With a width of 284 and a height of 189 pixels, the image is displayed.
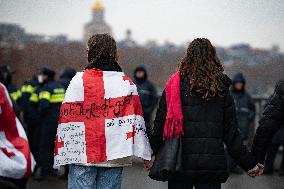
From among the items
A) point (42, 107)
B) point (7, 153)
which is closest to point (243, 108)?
point (42, 107)

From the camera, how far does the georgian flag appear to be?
4613 millimetres

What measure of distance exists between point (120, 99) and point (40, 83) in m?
5.67

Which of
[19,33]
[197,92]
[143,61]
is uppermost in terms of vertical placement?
[197,92]

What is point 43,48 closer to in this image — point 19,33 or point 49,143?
point 19,33

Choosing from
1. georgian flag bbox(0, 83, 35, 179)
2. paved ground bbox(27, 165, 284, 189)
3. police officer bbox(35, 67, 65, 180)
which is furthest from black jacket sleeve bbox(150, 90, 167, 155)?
police officer bbox(35, 67, 65, 180)

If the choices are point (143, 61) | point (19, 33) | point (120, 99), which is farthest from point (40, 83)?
point (143, 61)

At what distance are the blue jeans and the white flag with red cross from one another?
8 cm

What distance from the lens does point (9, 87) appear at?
9.25m

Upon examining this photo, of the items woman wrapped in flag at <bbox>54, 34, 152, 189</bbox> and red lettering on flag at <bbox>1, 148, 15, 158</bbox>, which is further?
red lettering on flag at <bbox>1, 148, 15, 158</bbox>

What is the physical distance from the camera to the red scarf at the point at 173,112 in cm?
428

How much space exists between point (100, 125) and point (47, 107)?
17.1 feet

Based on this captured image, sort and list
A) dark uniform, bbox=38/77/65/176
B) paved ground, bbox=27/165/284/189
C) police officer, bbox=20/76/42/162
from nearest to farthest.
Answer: paved ground, bbox=27/165/284/189 < dark uniform, bbox=38/77/65/176 < police officer, bbox=20/76/42/162

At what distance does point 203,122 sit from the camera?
4348 mm

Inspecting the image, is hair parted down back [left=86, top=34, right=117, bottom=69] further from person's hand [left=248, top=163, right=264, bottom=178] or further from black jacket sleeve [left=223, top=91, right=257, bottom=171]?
person's hand [left=248, top=163, right=264, bottom=178]
